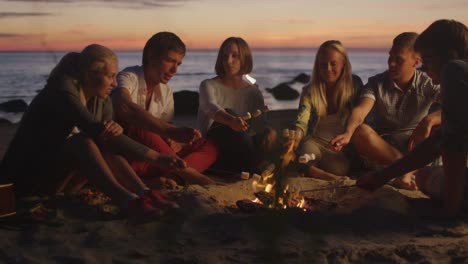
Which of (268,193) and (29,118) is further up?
(29,118)

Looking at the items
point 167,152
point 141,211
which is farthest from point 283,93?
point 141,211

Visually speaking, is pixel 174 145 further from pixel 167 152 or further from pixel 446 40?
pixel 446 40

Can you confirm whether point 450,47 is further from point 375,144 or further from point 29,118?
point 29,118

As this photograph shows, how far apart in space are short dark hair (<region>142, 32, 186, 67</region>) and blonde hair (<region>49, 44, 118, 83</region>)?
87 cm

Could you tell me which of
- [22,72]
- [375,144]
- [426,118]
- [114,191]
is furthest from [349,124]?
[22,72]

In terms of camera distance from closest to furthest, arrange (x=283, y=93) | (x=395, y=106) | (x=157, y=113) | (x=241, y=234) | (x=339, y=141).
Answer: (x=241, y=234) → (x=339, y=141) → (x=157, y=113) → (x=395, y=106) → (x=283, y=93)

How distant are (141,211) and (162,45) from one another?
177 centimetres

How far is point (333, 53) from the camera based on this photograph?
5.48 metres

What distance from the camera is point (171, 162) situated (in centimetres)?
408

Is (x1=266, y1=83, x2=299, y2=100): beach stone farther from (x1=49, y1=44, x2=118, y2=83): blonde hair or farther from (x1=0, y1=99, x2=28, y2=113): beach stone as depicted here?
(x1=49, y1=44, x2=118, y2=83): blonde hair

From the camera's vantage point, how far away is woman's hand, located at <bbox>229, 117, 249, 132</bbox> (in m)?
5.08

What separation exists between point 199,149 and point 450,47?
7.78 feet

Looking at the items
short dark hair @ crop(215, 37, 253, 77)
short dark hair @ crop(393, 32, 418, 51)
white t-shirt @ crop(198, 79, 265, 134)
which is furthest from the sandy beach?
short dark hair @ crop(215, 37, 253, 77)

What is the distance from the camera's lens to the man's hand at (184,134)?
15.2 feet
